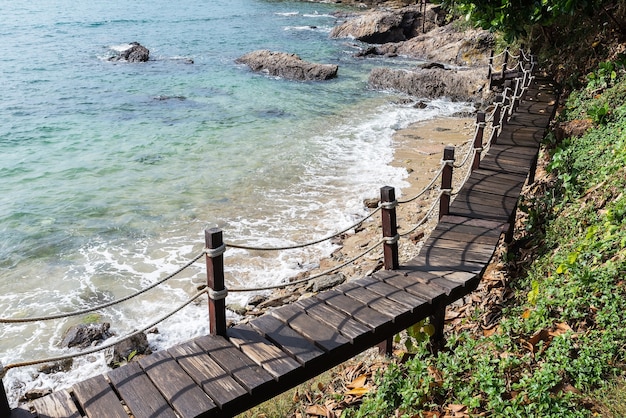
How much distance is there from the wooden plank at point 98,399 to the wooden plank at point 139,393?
0.06 metres

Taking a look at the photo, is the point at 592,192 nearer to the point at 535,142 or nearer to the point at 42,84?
the point at 535,142

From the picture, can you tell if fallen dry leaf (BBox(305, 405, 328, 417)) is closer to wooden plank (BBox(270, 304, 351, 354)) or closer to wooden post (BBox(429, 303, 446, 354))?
wooden plank (BBox(270, 304, 351, 354))

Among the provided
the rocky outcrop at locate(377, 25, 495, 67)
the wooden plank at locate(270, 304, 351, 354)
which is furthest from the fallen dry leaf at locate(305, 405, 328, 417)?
the rocky outcrop at locate(377, 25, 495, 67)

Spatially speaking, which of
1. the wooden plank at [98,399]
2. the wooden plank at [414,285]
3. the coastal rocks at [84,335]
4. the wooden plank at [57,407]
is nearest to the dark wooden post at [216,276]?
the wooden plank at [98,399]

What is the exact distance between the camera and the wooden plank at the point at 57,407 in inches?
140

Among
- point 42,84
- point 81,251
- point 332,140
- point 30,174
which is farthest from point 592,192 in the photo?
point 42,84

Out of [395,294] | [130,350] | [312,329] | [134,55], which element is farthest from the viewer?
[134,55]

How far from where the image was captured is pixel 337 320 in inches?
185

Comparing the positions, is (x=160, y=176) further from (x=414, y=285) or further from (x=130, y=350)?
(x=414, y=285)

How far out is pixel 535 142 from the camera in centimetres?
950

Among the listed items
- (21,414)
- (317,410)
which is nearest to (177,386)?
(21,414)

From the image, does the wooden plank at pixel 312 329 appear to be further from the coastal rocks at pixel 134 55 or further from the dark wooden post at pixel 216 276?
the coastal rocks at pixel 134 55

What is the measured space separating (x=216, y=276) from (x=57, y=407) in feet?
4.91

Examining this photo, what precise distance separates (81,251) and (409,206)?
6852mm
